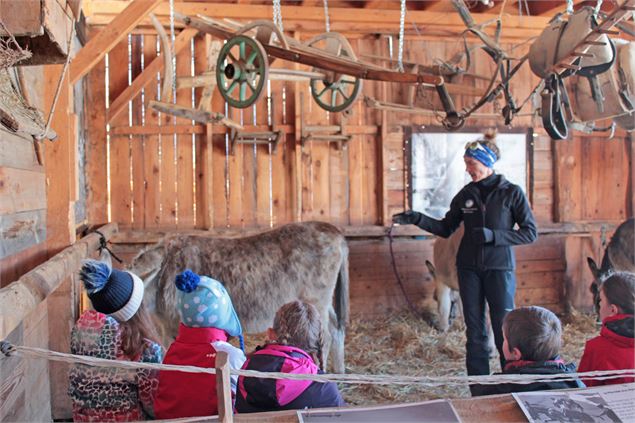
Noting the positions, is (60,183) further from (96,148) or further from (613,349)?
(613,349)

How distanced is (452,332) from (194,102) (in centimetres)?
409

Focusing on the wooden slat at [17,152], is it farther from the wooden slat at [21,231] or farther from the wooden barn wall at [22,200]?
the wooden slat at [21,231]

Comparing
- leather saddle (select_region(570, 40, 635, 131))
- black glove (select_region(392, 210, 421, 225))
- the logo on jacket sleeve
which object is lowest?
black glove (select_region(392, 210, 421, 225))

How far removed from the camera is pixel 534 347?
2.38 m

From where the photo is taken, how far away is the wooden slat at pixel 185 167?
22.9 feet

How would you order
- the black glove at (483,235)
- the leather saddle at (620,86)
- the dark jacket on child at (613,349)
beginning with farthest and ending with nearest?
the leather saddle at (620,86) → the black glove at (483,235) → the dark jacket on child at (613,349)

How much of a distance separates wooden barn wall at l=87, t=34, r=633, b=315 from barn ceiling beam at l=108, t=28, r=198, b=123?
168 millimetres

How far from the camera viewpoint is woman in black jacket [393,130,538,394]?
4.18 meters

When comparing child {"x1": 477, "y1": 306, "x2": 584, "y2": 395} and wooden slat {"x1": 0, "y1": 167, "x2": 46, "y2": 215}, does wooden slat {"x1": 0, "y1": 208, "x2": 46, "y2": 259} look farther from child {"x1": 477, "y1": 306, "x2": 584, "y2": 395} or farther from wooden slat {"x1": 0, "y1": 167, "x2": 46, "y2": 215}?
child {"x1": 477, "y1": 306, "x2": 584, "y2": 395}

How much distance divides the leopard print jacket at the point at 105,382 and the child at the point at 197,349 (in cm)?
10

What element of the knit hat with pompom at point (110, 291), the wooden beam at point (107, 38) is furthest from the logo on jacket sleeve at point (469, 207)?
the wooden beam at point (107, 38)

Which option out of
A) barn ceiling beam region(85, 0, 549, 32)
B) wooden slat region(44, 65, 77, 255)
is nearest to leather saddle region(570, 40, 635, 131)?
barn ceiling beam region(85, 0, 549, 32)

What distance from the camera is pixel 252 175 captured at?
282 inches

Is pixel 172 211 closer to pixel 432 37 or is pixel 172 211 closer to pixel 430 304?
pixel 430 304
